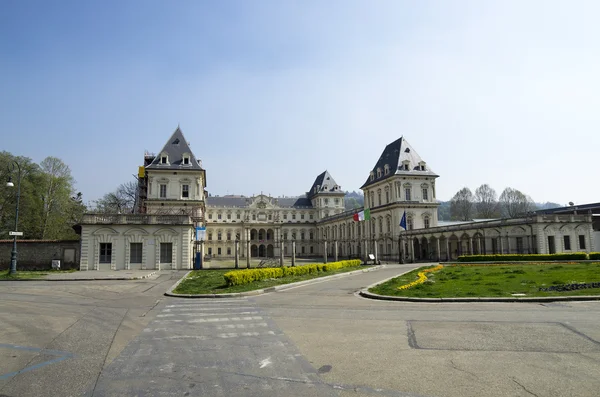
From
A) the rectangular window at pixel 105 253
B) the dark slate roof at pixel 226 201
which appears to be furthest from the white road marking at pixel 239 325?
the dark slate roof at pixel 226 201

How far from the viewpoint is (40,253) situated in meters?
37.3

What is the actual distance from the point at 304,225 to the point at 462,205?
40112 mm

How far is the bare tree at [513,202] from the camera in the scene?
307ft

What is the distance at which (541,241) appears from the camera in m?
44.8

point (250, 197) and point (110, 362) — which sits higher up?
point (250, 197)

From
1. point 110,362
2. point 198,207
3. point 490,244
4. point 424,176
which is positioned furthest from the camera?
point 424,176

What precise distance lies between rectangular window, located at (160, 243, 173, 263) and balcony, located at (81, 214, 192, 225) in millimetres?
2155

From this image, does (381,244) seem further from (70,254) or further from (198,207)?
(70,254)

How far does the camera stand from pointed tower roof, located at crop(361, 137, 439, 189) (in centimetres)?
6800

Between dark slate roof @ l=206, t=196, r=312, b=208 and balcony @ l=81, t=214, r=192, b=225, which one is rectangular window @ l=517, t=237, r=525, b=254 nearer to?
balcony @ l=81, t=214, r=192, b=225

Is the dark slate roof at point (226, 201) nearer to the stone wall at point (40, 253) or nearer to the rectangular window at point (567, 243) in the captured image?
the stone wall at point (40, 253)

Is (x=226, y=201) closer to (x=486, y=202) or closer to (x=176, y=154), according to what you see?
(x=176, y=154)

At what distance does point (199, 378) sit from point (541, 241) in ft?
156

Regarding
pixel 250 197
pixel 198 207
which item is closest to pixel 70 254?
pixel 198 207
